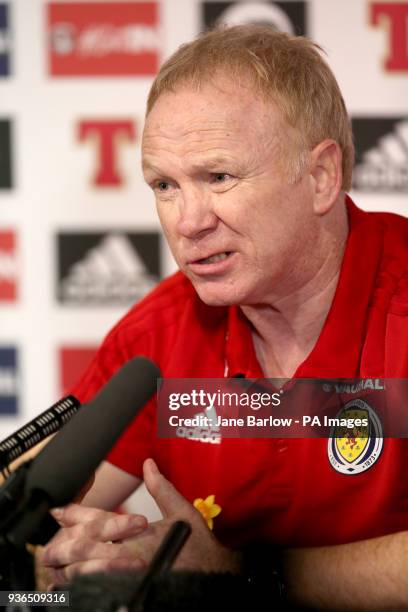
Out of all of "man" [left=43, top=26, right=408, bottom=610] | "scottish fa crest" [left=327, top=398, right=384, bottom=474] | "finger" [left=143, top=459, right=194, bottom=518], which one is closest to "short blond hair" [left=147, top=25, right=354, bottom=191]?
"man" [left=43, top=26, right=408, bottom=610]

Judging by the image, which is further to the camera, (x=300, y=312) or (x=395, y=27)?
(x=395, y=27)

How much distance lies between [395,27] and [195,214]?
3.37ft

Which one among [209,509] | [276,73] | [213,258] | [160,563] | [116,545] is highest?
[276,73]

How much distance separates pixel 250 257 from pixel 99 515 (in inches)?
15.4

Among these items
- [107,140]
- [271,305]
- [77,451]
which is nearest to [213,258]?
[271,305]

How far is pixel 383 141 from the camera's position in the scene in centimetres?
194

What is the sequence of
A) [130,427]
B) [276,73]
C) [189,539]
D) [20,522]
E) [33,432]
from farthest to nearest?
[130,427] < [276,73] < [189,539] < [33,432] < [20,522]

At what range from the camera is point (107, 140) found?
77.3 inches

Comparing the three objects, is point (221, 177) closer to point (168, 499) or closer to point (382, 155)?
point (168, 499)

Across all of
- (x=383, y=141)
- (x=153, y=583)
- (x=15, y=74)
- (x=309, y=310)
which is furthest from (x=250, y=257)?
(x=15, y=74)

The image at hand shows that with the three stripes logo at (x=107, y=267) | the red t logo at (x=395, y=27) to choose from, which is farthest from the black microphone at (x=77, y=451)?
the red t logo at (x=395, y=27)

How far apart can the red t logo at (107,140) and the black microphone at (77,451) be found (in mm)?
1350

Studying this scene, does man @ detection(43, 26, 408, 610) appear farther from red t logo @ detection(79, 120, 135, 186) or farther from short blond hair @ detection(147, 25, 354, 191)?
red t logo @ detection(79, 120, 135, 186)

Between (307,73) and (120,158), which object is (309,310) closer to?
(307,73)
